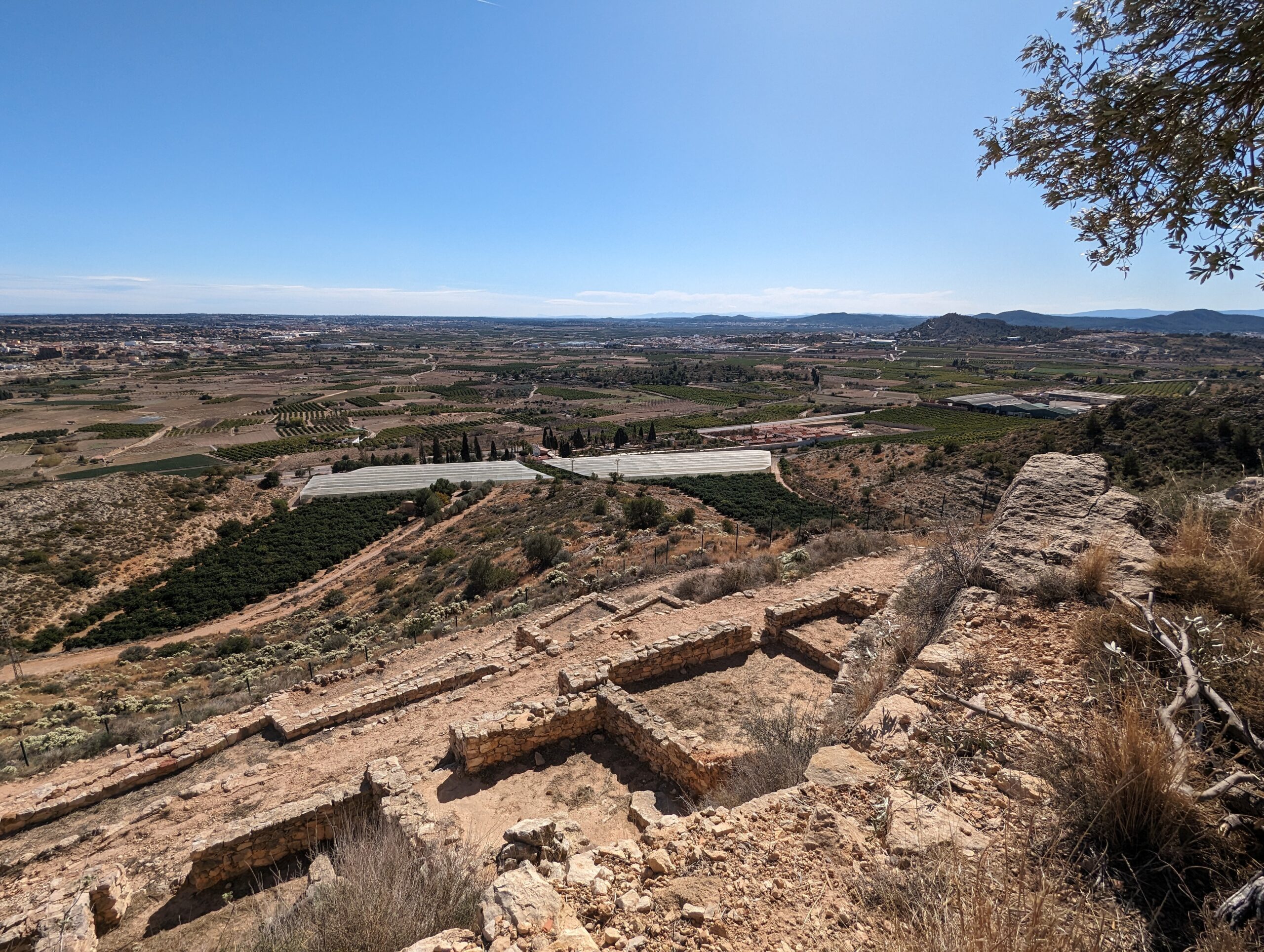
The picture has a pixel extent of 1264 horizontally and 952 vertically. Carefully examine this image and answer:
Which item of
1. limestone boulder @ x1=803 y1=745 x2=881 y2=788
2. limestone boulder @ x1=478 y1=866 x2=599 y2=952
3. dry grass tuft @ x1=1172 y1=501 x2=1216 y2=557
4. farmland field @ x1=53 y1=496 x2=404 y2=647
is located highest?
dry grass tuft @ x1=1172 y1=501 x2=1216 y2=557

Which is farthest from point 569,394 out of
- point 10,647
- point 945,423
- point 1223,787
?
point 1223,787

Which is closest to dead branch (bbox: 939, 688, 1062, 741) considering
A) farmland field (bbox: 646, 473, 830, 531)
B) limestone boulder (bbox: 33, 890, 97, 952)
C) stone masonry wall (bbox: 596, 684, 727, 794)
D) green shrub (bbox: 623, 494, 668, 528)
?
stone masonry wall (bbox: 596, 684, 727, 794)

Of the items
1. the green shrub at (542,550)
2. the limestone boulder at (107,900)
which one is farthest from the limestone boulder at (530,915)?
the green shrub at (542,550)

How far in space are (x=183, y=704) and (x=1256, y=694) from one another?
20.6 meters

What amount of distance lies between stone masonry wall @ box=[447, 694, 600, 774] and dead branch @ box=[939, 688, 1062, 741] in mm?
5803

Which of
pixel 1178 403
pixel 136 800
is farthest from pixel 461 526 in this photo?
pixel 1178 403

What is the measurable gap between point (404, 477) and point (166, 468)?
113 ft

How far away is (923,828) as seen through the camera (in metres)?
3.83

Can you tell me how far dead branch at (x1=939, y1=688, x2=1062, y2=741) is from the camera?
397 centimetres

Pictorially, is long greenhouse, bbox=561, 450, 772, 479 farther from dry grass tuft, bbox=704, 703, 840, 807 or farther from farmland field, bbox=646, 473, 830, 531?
dry grass tuft, bbox=704, 703, 840, 807

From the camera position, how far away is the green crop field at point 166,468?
203 ft

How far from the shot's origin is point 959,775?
4.17m

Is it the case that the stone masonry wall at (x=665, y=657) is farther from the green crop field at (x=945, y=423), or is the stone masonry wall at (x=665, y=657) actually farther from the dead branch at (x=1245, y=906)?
the green crop field at (x=945, y=423)

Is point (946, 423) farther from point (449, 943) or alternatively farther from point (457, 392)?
point (457, 392)
